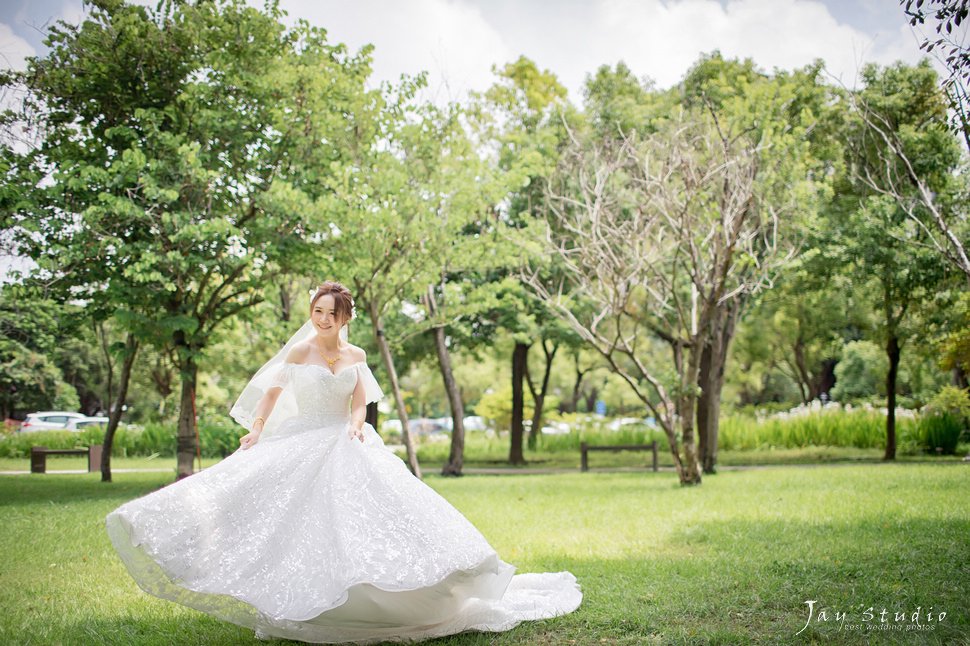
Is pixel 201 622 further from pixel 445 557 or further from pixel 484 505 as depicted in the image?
pixel 484 505

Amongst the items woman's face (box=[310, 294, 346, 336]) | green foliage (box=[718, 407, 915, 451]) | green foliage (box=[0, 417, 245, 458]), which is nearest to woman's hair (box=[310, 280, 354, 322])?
woman's face (box=[310, 294, 346, 336])

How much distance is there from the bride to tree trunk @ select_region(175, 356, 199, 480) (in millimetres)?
8617

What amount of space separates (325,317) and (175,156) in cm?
893

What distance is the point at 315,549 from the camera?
439 centimetres

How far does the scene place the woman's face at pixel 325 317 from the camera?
5.33 meters

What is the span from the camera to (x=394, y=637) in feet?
15.1

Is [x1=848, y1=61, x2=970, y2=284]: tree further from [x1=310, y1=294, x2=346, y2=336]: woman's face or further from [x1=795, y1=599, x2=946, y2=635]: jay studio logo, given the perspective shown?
[x1=310, y1=294, x2=346, y2=336]: woman's face

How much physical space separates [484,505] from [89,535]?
18.4 ft

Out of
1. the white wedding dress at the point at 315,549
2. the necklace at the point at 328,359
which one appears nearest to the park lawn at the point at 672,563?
the white wedding dress at the point at 315,549

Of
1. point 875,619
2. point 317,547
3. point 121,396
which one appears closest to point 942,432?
point 875,619

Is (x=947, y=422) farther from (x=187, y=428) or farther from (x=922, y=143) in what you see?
(x=187, y=428)

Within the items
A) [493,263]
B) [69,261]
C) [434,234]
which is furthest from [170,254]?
[493,263]

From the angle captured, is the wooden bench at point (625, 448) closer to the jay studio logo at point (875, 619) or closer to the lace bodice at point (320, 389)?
the jay studio logo at point (875, 619)

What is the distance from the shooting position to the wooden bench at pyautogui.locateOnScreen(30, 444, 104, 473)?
17141mm
